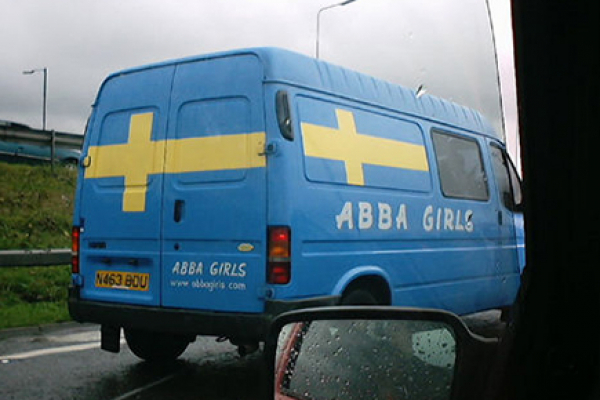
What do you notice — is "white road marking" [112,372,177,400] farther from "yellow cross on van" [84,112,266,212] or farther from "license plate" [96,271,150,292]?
"yellow cross on van" [84,112,266,212]

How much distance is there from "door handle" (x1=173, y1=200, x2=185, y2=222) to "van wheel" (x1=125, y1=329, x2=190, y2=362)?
1.29m

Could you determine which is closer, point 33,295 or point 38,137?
point 33,295

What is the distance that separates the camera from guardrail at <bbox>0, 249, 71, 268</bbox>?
26.3 ft

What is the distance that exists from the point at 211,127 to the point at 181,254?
825 mm

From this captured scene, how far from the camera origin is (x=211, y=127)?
4480mm

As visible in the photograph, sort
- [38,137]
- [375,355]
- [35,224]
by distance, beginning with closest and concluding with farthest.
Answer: [375,355] → [38,137] → [35,224]

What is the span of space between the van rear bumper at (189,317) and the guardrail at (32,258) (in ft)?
10.6

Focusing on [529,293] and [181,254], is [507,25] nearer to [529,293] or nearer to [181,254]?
[529,293]

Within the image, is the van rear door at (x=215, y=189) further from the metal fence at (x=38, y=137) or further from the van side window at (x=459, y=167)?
the metal fence at (x=38, y=137)

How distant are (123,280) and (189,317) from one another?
2.40 feet

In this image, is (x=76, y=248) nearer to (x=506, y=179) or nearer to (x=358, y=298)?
(x=358, y=298)

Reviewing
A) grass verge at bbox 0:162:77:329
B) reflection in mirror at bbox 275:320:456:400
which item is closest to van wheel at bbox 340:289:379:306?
reflection in mirror at bbox 275:320:456:400

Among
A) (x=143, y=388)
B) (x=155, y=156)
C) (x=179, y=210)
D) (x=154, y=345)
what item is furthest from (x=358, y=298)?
(x=154, y=345)

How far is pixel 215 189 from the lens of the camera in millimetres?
4484
